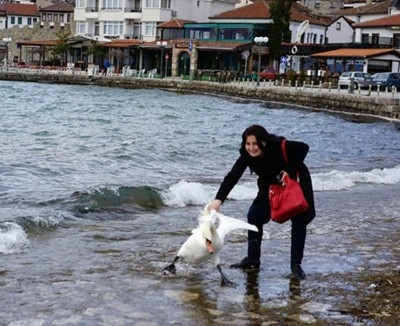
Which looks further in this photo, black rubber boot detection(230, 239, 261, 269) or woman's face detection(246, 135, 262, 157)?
black rubber boot detection(230, 239, 261, 269)

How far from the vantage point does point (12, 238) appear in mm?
8727

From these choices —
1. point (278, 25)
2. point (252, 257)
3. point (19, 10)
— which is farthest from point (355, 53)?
point (19, 10)

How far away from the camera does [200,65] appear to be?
72125mm

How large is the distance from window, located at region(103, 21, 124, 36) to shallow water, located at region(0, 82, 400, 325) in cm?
5654

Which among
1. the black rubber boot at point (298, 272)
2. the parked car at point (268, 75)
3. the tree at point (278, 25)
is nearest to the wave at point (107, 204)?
the black rubber boot at point (298, 272)

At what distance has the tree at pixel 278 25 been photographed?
67.1 metres

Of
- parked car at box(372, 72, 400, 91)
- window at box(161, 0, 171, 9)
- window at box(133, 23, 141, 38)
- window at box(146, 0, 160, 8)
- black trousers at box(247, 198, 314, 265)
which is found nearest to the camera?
black trousers at box(247, 198, 314, 265)

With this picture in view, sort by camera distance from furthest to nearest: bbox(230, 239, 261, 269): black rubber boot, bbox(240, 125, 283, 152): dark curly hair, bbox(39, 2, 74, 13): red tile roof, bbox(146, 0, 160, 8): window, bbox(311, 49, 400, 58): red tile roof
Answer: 1. bbox(39, 2, 74, 13): red tile roof
2. bbox(146, 0, 160, 8): window
3. bbox(311, 49, 400, 58): red tile roof
4. bbox(230, 239, 261, 269): black rubber boot
5. bbox(240, 125, 283, 152): dark curly hair

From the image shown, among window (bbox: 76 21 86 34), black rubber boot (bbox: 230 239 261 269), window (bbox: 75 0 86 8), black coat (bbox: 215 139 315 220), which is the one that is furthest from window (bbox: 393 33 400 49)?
black coat (bbox: 215 139 315 220)

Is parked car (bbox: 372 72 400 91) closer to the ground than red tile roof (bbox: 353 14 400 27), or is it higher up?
closer to the ground

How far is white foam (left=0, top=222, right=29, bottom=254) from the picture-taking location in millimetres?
8328

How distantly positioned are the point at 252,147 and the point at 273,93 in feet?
143

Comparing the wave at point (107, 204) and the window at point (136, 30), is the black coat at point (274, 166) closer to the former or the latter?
the wave at point (107, 204)

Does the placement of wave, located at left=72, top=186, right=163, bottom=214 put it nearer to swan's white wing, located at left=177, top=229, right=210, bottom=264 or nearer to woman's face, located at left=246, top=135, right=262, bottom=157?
swan's white wing, located at left=177, top=229, right=210, bottom=264
